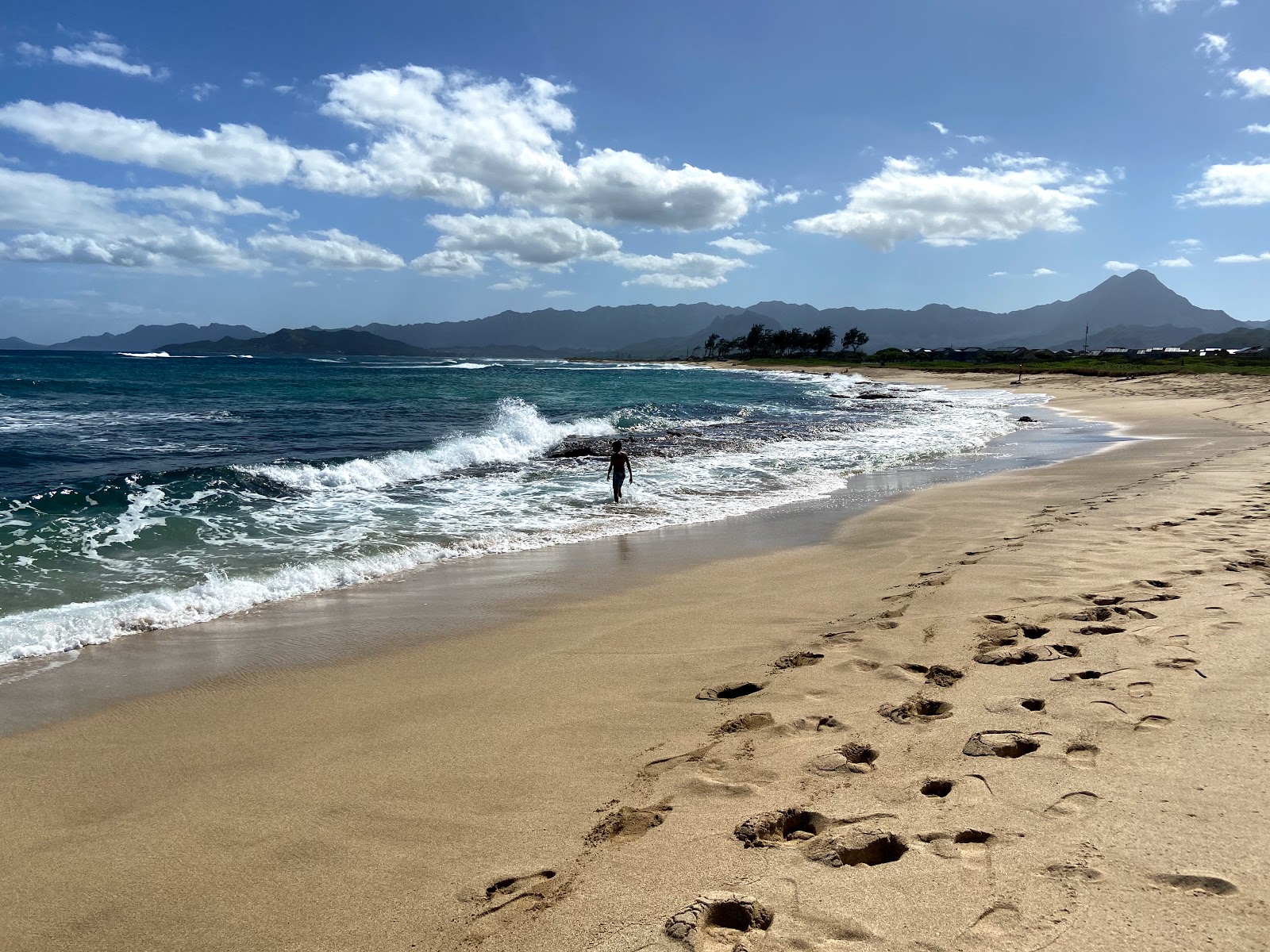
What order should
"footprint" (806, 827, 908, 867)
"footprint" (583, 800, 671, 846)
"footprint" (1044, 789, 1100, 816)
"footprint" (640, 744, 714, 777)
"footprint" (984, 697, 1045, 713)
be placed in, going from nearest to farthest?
1. "footprint" (806, 827, 908, 867)
2. "footprint" (1044, 789, 1100, 816)
3. "footprint" (583, 800, 671, 846)
4. "footprint" (640, 744, 714, 777)
5. "footprint" (984, 697, 1045, 713)

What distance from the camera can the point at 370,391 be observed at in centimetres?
4884

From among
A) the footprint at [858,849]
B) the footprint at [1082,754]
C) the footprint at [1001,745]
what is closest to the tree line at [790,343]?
the footprint at [1001,745]

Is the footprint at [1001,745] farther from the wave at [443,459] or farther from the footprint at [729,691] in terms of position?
the wave at [443,459]

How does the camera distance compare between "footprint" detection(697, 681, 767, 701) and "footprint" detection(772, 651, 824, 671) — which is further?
"footprint" detection(772, 651, 824, 671)

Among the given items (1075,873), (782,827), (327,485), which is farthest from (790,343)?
(1075,873)

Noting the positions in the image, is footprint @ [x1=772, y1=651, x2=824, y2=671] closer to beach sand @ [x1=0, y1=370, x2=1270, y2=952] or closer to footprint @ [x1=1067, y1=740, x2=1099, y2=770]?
beach sand @ [x1=0, y1=370, x2=1270, y2=952]

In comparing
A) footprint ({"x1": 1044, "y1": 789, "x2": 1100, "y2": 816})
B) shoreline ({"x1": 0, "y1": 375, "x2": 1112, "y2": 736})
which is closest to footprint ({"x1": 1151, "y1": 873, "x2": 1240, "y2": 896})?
footprint ({"x1": 1044, "y1": 789, "x2": 1100, "y2": 816})

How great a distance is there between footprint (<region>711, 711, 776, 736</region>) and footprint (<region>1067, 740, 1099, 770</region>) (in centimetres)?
152

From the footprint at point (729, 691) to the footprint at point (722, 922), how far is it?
Answer: 6.91ft

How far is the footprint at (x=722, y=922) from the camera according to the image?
2400 mm

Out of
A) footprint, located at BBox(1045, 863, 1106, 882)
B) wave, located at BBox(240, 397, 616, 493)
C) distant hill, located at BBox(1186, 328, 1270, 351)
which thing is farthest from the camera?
distant hill, located at BBox(1186, 328, 1270, 351)

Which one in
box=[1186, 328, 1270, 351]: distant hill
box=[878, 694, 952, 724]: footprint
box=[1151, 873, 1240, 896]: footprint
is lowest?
box=[878, 694, 952, 724]: footprint

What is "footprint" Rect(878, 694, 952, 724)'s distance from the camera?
159 inches

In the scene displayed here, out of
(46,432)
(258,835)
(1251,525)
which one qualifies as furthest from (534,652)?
(46,432)
